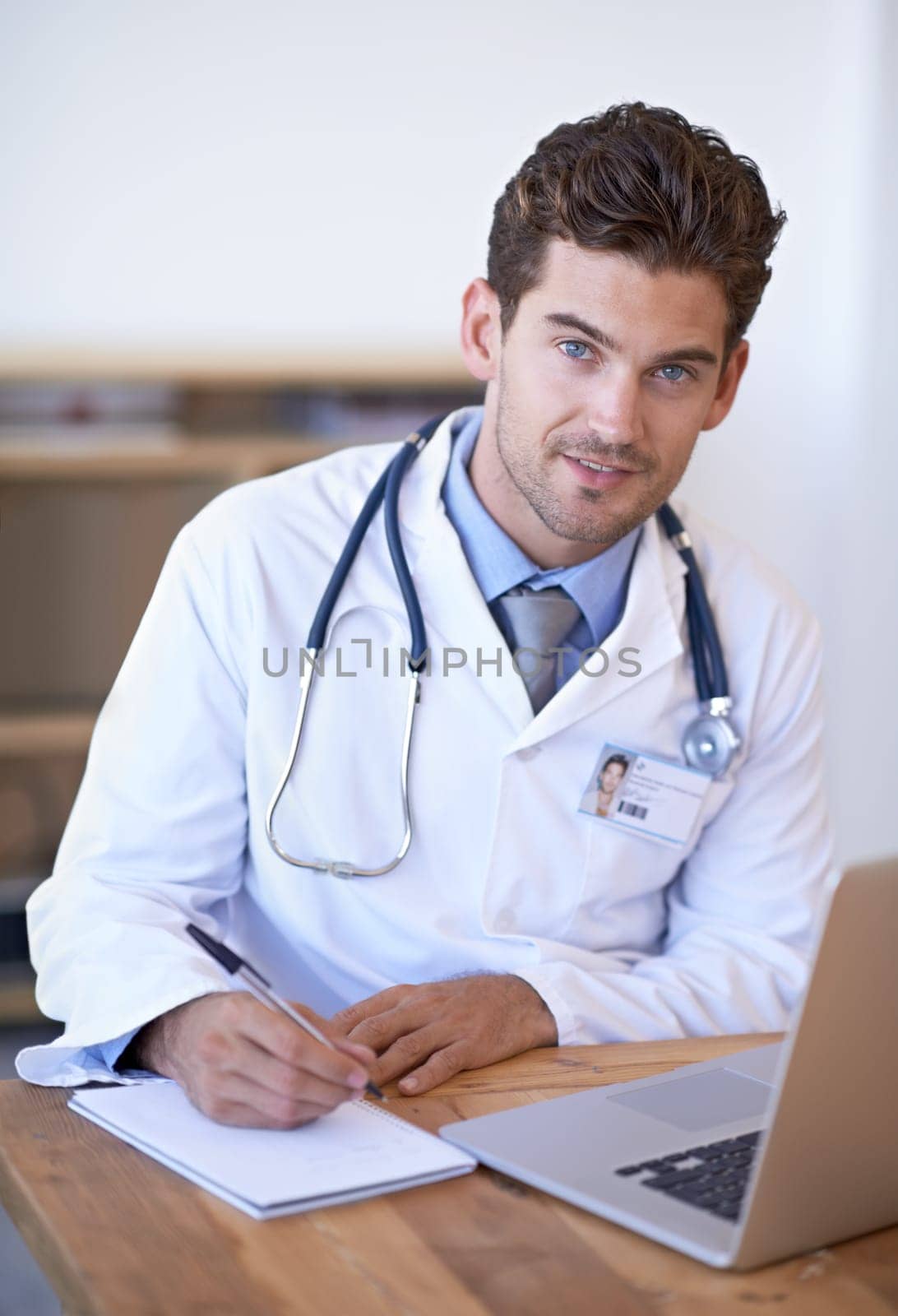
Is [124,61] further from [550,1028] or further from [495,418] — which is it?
[550,1028]

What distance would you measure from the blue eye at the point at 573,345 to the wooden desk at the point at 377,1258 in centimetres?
86

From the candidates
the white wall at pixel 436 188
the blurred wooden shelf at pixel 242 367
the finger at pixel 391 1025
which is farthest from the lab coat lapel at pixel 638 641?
the white wall at pixel 436 188

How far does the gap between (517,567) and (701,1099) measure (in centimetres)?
68

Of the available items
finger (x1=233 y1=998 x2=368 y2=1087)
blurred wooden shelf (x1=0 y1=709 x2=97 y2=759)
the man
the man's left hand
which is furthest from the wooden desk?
blurred wooden shelf (x1=0 y1=709 x2=97 y2=759)

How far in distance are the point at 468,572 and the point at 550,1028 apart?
20.0 inches

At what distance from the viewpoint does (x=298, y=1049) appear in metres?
1.01

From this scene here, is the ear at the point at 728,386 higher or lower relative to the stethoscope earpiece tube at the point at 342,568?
higher

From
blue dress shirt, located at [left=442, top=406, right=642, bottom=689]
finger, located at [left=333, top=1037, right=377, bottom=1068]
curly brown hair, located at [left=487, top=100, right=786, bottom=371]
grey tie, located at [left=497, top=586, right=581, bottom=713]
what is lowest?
finger, located at [left=333, top=1037, right=377, bottom=1068]

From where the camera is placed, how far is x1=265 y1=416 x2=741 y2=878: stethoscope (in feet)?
4.73

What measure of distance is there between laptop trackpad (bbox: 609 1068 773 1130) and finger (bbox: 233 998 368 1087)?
222 millimetres

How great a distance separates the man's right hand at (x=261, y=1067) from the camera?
100cm

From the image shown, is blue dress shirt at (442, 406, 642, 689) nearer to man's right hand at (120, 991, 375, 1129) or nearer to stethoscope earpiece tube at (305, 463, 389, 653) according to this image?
stethoscope earpiece tube at (305, 463, 389, 653)

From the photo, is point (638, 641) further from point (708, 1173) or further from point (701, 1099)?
point (708, 1173)

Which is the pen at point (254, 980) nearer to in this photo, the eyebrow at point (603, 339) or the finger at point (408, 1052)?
the finger at point (408, 1052)
